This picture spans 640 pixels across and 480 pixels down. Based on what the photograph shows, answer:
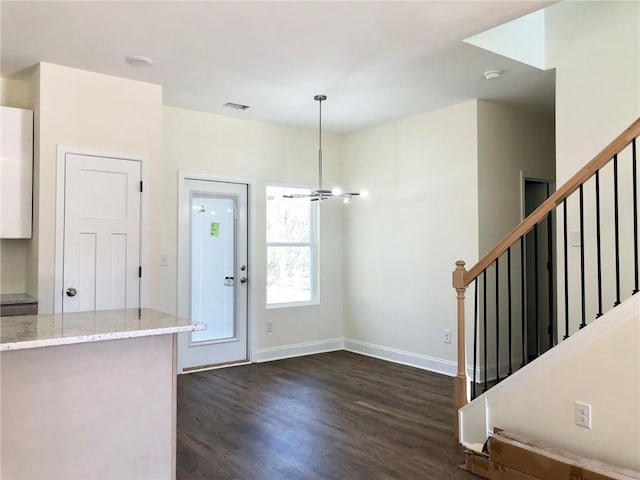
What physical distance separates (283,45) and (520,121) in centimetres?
307

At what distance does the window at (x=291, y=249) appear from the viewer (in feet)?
19.3

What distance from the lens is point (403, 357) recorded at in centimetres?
555

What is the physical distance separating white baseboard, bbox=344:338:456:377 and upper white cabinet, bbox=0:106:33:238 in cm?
381

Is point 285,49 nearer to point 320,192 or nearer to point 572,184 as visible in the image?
point 320,192

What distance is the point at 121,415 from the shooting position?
2273mm

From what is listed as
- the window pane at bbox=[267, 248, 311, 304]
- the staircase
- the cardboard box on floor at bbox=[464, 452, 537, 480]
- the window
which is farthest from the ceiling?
the cardboard box on floor at bbox=[464, 452, 537, 480]

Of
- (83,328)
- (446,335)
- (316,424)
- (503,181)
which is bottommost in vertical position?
(316,424)

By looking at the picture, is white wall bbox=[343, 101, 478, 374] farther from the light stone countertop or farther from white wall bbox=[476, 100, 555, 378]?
the light stone countertop

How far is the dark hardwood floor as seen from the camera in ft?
9.66

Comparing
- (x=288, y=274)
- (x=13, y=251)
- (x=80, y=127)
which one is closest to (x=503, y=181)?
(x=288, y=274)

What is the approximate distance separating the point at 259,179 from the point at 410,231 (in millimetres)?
1817

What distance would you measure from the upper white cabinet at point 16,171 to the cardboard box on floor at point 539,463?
3.68m

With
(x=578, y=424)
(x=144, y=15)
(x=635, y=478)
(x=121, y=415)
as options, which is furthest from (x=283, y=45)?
(x=635, y=478)

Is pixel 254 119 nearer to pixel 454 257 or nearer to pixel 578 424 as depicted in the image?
pixel 454 257
